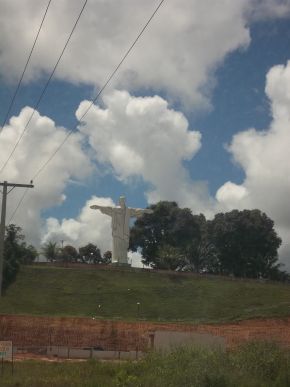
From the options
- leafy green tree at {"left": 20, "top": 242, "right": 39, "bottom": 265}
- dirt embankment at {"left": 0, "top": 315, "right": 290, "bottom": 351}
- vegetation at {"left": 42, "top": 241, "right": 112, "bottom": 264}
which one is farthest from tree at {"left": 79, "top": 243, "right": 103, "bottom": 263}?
dirt embankment at {"left": 0, "top": 315, "right": 290, "bottom": 351}

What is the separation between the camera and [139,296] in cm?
6362

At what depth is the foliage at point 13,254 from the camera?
6462cm

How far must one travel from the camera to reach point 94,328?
45531 mm

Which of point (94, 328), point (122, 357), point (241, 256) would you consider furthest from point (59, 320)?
point (241, 256)

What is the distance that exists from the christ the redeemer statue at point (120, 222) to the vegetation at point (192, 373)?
1839 inches

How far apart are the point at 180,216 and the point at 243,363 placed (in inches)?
3085

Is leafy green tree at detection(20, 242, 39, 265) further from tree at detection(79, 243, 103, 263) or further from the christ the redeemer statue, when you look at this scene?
tree at detection(79, 243, 103, 263)

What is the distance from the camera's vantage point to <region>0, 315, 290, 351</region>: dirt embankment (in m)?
44.3

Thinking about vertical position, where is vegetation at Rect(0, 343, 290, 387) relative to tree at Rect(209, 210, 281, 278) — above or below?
below

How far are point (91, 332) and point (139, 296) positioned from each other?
18.8 m

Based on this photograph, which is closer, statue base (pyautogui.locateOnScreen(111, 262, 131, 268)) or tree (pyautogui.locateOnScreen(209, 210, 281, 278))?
statue base (pyautogui.locateOnScreen(111, 262, 131, 268))

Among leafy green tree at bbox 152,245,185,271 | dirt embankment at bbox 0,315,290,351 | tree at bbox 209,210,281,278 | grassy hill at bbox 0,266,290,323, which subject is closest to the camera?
dirt embankment at bbox 0,315,290,351

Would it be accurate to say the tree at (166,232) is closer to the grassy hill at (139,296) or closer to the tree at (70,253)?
the tree at (70,253)

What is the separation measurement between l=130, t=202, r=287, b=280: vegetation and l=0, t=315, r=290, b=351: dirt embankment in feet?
153
